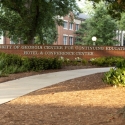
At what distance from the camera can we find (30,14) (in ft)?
79.4

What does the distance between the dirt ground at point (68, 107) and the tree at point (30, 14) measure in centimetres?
1378

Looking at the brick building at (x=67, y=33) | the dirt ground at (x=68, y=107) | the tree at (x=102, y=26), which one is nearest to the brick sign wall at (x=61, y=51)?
the dirt ground at (x=68, y=107)

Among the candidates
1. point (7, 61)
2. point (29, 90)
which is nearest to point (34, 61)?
point (7, 61)

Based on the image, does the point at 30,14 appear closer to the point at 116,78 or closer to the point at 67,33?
the point at 116,78

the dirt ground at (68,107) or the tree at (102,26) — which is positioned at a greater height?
the tree at (102,26)

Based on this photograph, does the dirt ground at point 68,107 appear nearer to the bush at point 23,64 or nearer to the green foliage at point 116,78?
the green foliage at point 116,78

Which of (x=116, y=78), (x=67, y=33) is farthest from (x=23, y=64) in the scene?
(x=67, y=33)

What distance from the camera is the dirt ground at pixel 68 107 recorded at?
605cm

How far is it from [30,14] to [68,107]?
17682 mm

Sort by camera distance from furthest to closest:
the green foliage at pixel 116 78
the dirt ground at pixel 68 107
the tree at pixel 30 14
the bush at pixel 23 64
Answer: the tree at pixel 30 14 → the bush at pixel 23 64 → the green foliage at pixel 116 78 → the dirt ground at pixel 68 107

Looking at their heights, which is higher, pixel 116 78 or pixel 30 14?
pixel 30 14

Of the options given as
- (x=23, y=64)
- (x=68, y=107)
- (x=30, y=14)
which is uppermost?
(x=30, y=14)

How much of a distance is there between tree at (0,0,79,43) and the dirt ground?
1378 cm

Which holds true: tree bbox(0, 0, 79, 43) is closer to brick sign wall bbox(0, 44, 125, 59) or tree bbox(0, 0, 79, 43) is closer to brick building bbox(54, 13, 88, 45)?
brick sign wall bbox(0, 44, 125, 59)
